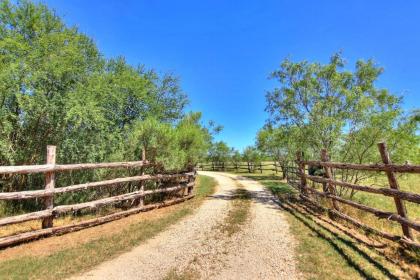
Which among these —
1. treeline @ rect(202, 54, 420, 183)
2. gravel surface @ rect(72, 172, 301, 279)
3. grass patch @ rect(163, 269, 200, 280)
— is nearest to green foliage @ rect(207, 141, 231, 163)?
treeline @ rect(202, 54, 420, 183)

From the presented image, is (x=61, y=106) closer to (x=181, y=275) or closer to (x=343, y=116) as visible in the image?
(x=181, y=275)

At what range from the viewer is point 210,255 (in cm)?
509

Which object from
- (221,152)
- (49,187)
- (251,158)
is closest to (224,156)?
(221,152)

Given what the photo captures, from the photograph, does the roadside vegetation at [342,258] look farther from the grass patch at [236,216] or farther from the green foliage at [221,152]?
the green foliage at [221,152]

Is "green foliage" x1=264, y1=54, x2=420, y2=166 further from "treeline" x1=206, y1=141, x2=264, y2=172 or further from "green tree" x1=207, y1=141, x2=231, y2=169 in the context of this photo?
"green tree" x1=207, y1=141, x2=231, y2=169

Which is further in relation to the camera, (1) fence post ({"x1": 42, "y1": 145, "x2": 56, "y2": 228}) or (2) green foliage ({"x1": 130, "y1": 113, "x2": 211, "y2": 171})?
(2) green foliage ({"x1": 130, "y1": 113, "x2": 211, "y2": 171})

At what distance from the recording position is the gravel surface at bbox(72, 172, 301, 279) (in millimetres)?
4289

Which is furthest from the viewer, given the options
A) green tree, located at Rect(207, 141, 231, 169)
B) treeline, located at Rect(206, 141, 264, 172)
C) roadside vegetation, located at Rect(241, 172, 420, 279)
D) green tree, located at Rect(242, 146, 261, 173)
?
green tree, located at Rect(207, 141, 231, 169)

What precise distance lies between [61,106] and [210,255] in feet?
23.7

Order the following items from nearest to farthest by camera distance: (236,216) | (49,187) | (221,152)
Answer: (49,187) < (236,216) < (221,152)

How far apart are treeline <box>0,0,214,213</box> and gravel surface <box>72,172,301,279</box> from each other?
413cm

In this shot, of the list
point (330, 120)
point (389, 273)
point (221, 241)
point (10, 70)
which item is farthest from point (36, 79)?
point (330, 120)

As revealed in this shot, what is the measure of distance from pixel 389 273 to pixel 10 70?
35.4 ft

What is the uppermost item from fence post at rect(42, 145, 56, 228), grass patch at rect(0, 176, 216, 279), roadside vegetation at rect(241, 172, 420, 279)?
fence post at rect(42, 145, 56, 228)
